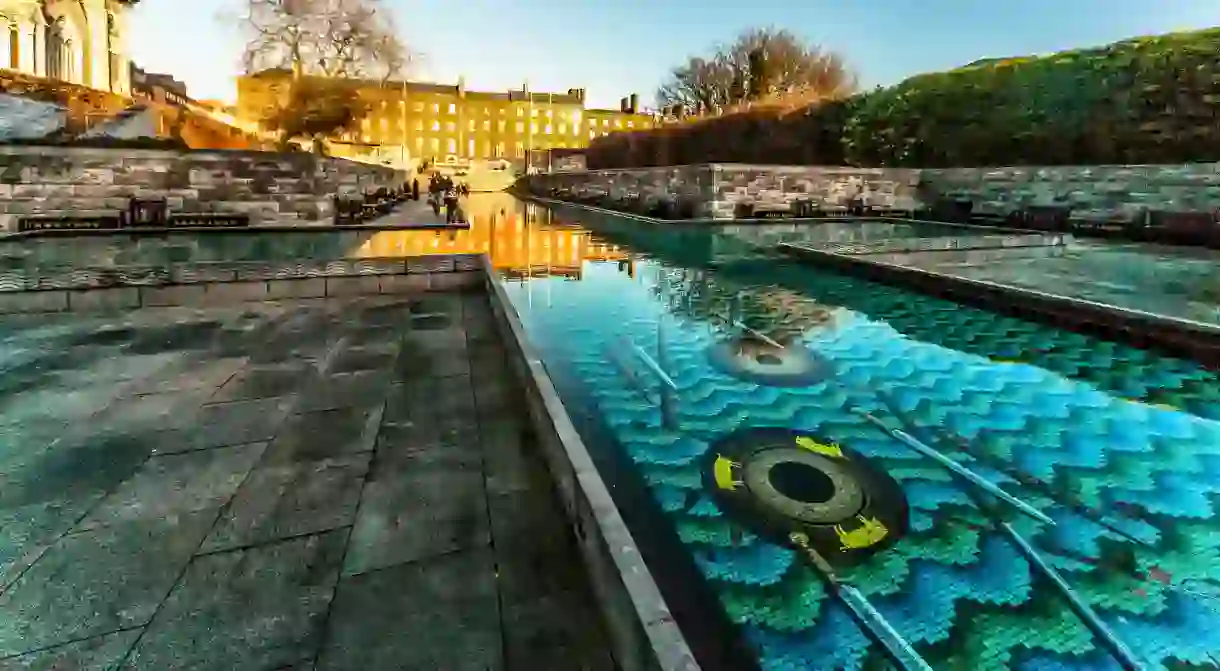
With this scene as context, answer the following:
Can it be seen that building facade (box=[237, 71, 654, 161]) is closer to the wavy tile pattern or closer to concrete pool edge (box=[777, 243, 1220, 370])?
concrete pool edge (box=[777, 243, 1220, 370])

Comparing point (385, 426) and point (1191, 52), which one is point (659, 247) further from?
point (1191, 52)

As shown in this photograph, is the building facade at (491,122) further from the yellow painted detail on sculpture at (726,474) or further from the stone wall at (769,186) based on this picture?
the yellow painted detail on sculpture at (726,474)

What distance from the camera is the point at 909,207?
2339cm

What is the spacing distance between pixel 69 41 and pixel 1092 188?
170 ft

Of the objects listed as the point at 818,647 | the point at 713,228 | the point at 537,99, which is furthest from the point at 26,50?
the point at 537,99

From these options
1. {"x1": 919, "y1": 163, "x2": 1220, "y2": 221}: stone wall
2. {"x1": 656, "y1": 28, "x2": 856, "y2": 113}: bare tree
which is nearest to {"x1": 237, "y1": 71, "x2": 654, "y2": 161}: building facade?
{"x1": 656, "y1": 28, "x2": 856, "y2": 113}: bare tree

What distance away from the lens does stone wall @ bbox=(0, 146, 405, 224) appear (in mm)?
14773

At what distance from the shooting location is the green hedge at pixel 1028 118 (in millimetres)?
16547

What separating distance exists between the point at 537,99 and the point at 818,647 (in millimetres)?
95891

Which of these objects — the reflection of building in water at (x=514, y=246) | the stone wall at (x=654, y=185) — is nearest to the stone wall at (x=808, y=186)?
the stone wall at (x=654, y=185)

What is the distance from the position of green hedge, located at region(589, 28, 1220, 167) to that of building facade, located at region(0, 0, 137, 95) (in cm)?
3665

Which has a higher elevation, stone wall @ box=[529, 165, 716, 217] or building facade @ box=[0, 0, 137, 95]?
building facade @ box=[0, 0, 137, 95]

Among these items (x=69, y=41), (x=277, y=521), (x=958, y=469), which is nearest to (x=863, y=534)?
→ (x=958, y=469)

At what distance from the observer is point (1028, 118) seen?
2030 centimetres
